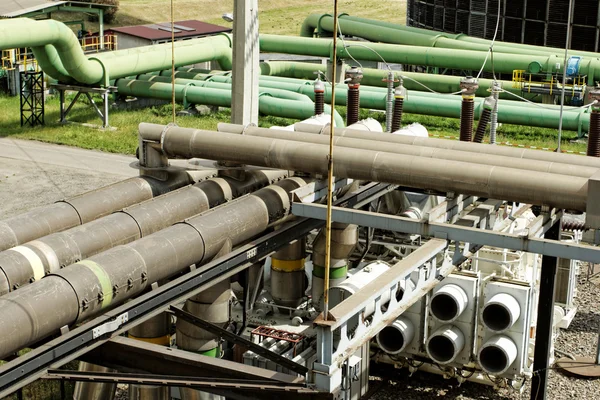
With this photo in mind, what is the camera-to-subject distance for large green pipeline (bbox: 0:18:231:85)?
3984 centimetres

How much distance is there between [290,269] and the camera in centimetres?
2206

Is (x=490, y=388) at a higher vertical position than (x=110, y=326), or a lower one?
lower

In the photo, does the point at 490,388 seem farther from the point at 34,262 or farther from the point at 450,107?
the point at 450,107

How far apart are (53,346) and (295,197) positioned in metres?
6.21

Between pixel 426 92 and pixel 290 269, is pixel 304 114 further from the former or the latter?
pixel 290 269

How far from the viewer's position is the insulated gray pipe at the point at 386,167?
17234 millimetres

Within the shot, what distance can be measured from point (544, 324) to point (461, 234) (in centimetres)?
382

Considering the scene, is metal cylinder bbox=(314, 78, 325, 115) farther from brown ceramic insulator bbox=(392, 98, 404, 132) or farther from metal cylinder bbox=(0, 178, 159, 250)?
metal cylinder bbox=(0, 178, 159, 250)

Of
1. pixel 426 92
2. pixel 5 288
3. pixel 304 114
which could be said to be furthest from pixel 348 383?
pixel 426 92

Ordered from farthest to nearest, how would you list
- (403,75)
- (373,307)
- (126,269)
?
(403,75) → (126,269) → (373,307)

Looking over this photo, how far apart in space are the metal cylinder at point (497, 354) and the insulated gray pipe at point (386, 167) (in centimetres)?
408

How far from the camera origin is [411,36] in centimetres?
5341

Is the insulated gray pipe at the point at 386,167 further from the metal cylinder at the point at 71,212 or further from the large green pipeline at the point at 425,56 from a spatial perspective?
the large green pipeline at the point at 425,56

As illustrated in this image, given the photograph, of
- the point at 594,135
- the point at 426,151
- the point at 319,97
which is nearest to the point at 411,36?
the point at 319,97
